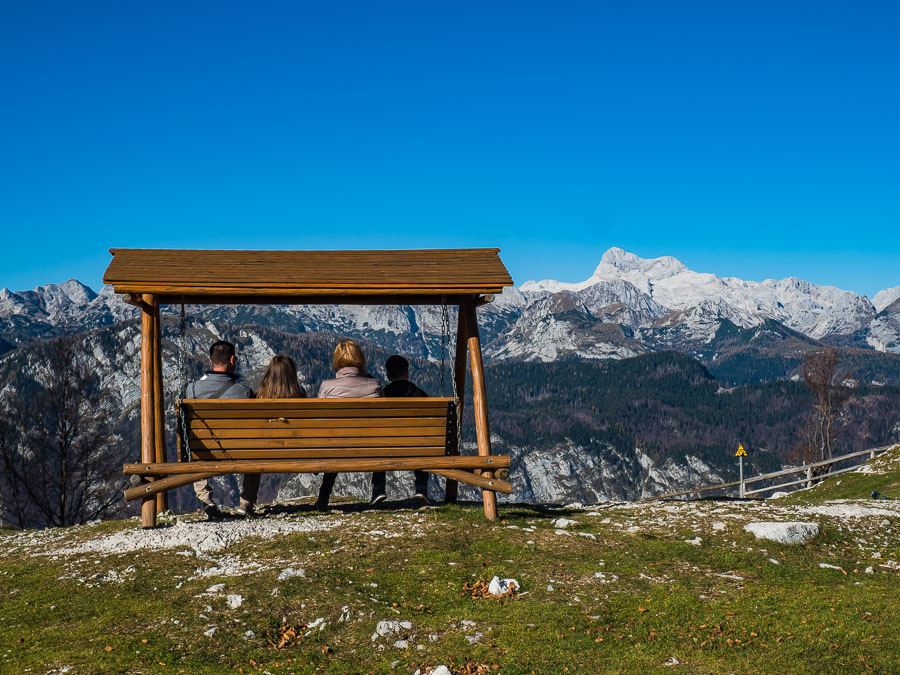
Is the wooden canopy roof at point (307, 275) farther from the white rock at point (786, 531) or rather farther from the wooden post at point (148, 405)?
the white rock at point (786, 531)

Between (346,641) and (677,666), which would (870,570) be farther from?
(346,641)

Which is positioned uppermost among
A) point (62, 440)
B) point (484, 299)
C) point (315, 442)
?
point (484, 299)

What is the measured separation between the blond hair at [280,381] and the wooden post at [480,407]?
2847 millimetres

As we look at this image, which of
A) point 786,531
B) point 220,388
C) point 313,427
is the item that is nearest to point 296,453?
point 313,427

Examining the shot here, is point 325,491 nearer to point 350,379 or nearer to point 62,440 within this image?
point 350,379

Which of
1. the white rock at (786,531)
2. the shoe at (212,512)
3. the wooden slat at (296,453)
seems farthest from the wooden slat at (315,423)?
the white rock at (786,531)

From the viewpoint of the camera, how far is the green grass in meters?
6.99

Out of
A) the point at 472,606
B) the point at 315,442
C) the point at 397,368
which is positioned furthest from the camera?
the point at 397,368

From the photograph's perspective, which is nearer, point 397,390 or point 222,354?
point 222,354

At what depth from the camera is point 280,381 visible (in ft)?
40.7

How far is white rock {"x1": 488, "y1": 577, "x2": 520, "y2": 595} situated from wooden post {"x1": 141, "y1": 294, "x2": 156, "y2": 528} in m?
5.92

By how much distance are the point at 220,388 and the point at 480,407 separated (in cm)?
430

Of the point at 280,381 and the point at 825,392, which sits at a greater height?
the point at 280,381

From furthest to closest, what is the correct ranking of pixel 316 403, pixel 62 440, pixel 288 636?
pixel 62 440
pixel 316 403
pixel 288 636
